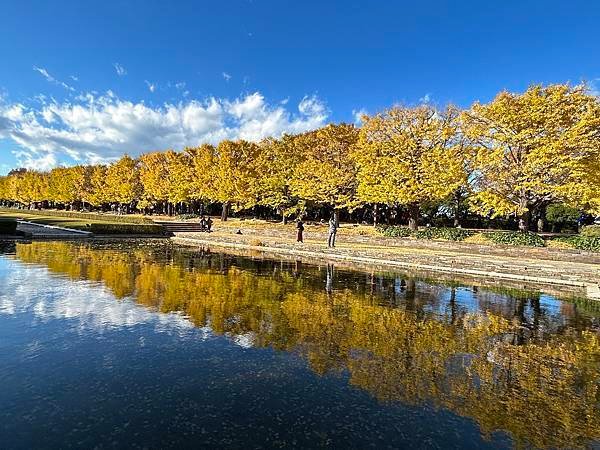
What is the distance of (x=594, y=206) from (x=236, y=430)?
100ft

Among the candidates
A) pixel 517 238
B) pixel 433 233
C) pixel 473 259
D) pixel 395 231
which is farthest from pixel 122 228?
pixel 517 238

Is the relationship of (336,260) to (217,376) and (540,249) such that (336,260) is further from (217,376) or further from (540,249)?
(217,376)

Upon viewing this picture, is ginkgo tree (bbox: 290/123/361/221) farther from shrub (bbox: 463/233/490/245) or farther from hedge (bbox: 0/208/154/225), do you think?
hedge (bbox: 0/208/154/225)

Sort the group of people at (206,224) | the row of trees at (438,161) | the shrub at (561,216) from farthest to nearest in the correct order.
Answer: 1. the group of people at (206,224)
2. the shrub at (561,216)
3. the row of trees at (438,161)

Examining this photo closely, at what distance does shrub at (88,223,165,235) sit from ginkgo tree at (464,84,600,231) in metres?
28.3

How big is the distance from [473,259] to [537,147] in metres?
9.96

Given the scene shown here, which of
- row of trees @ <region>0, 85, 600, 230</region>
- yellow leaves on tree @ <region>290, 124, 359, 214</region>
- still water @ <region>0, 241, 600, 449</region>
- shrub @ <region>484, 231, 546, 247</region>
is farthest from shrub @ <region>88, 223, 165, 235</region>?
shrub @ <region>484, 231, 546, 247</region>

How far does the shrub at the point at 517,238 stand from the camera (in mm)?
23158

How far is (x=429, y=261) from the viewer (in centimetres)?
2155

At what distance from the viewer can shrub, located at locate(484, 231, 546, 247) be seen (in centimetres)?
2316

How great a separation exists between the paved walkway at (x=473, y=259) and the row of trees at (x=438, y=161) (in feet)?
13.2

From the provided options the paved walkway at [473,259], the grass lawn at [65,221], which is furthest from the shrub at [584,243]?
the grass lawn at [65,221]

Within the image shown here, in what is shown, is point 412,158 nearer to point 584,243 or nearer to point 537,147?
point 537,147

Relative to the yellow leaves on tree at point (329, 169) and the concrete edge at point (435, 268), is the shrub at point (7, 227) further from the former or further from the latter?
the yellow leaves on tree at point (329, 169)
